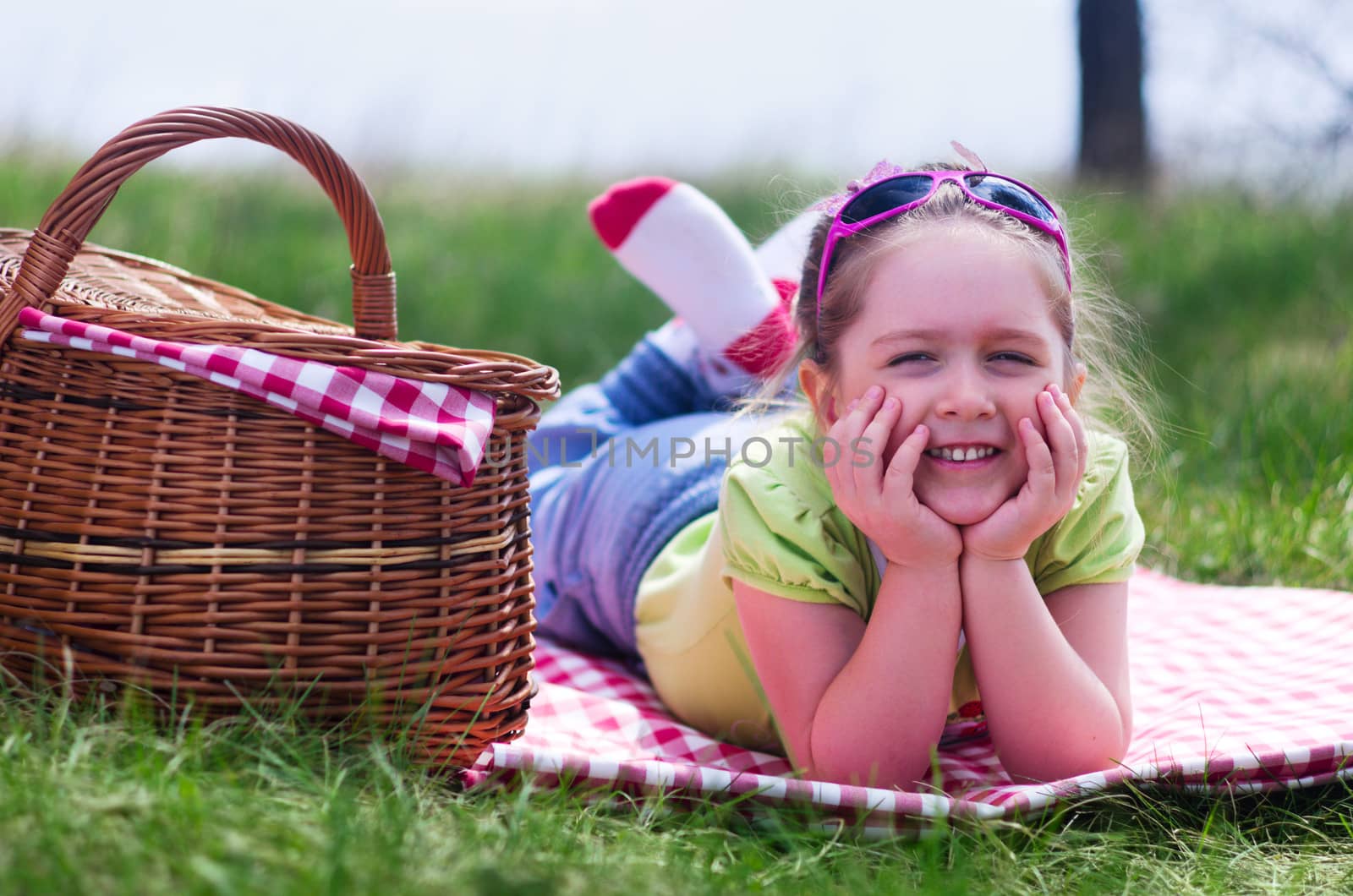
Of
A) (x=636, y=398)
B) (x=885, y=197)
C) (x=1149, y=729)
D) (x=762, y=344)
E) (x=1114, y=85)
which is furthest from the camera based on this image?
(x=1114, y=85)

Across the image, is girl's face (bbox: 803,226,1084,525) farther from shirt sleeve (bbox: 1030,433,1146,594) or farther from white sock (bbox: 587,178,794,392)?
white sock (bbox: 587,178,794,392)

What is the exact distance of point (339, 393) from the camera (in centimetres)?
141

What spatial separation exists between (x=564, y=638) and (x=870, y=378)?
1133 mm

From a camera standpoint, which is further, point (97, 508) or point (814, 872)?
point (97, 508)

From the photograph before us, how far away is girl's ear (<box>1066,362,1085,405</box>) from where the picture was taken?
1700 millimetres

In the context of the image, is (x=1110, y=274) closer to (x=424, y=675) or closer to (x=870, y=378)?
(x=870, y=378)

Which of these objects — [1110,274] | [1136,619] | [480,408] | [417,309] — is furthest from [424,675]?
[1110,274]

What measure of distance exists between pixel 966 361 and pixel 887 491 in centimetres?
20

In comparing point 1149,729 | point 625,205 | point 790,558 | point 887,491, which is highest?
point 625,205

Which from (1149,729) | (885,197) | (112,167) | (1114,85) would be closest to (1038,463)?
(885,197)

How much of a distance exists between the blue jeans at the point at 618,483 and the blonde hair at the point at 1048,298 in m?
0.31

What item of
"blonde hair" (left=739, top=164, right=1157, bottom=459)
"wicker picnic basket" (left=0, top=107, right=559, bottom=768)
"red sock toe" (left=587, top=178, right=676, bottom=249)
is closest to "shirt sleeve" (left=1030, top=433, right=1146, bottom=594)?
"blonde hair" (left=739, top=164, right=1157, bottom=459)

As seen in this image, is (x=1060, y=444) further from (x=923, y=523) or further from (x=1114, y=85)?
(x=1114, y=85)

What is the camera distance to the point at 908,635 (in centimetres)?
153
